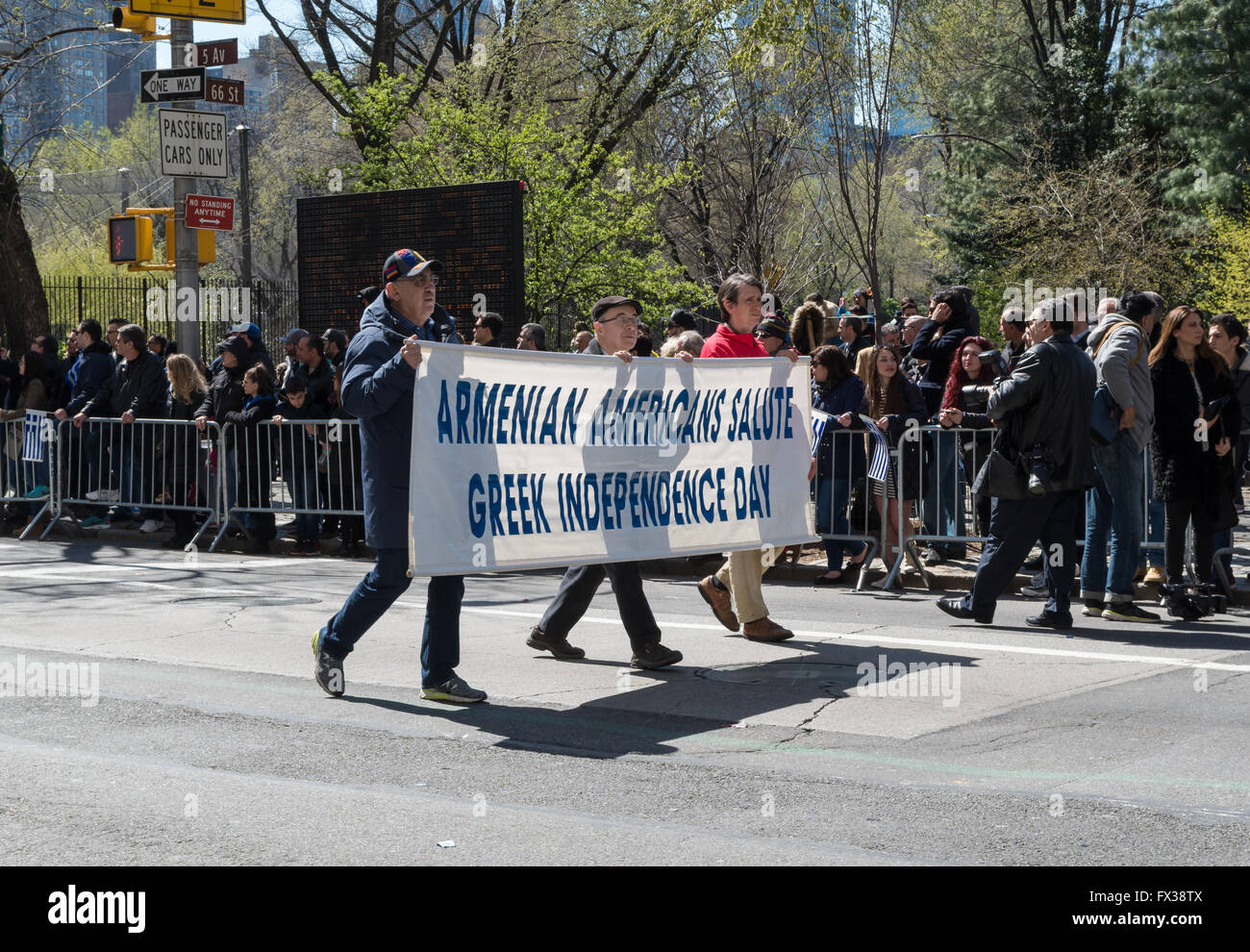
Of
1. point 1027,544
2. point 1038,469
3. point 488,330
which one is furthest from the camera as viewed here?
point 488,330

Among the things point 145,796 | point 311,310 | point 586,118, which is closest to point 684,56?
point 586,118

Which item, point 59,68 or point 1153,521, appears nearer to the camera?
point 1153,521

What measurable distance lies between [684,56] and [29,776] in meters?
22.9

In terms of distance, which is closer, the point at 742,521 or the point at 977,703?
the point at 977,703

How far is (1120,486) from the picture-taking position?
9711mm

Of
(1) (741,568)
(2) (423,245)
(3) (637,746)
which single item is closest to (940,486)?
(1) (741,568)

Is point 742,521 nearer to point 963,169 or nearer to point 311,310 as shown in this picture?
point 311,310

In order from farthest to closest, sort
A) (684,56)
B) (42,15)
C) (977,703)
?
(684,56), (42,15), (977,703)

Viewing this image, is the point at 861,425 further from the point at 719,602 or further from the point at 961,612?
the point at 719,602

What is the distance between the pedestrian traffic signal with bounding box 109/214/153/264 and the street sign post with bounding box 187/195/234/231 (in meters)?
1.25

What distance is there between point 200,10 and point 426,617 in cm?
1024

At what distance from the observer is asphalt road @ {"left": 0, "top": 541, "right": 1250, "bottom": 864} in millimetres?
4875

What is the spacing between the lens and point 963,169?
42938mm

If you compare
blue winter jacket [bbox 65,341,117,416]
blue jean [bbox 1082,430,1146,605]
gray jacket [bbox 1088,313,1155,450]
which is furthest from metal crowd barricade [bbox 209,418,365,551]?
gray jacket [bbox 1088,313,1155,450]
